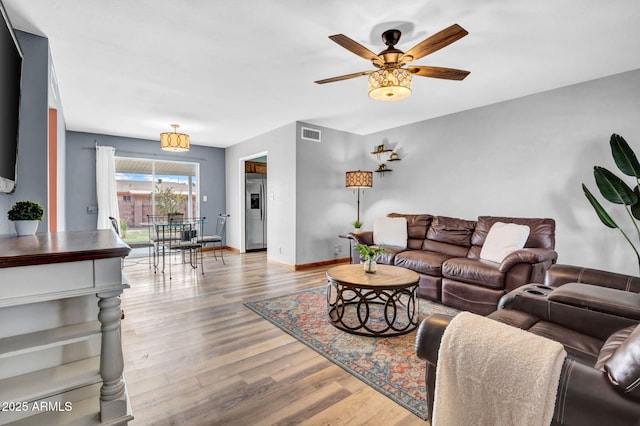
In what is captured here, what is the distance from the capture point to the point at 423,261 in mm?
3830

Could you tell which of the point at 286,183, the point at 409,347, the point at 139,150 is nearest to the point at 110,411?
the point at 409,347

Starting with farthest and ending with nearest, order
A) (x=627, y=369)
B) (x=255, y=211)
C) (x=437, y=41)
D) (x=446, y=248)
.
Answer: (x=255, y=211)
(x=446, y=248)
(x=437, y=41)
(x=627, y=369)

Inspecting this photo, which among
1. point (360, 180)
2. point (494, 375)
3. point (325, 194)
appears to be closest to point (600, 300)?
point (494, 375)

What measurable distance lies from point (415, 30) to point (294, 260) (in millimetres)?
3881

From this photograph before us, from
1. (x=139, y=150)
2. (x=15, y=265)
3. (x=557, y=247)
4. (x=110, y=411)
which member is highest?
(x=139, y=150)

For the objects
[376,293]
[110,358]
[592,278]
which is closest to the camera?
[110,358]

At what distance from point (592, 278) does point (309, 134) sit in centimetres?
431

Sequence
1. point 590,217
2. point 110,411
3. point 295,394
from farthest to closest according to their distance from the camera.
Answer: point 590,217
point 295,394
point 110,411

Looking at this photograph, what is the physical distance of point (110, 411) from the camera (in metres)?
1.46

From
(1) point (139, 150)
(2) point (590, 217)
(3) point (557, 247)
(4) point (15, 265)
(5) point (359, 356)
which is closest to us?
(4) point (15, 265)

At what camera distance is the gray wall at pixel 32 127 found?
2352 millimetres

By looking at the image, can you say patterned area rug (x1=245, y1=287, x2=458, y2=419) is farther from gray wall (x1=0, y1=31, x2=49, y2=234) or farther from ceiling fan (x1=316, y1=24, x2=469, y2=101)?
gray wall (x1=0, y1=31, x2=49, y2=234)

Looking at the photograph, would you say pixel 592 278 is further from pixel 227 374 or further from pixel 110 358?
pixel 110 358

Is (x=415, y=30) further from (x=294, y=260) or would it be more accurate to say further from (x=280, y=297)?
(x=294, y=260)
